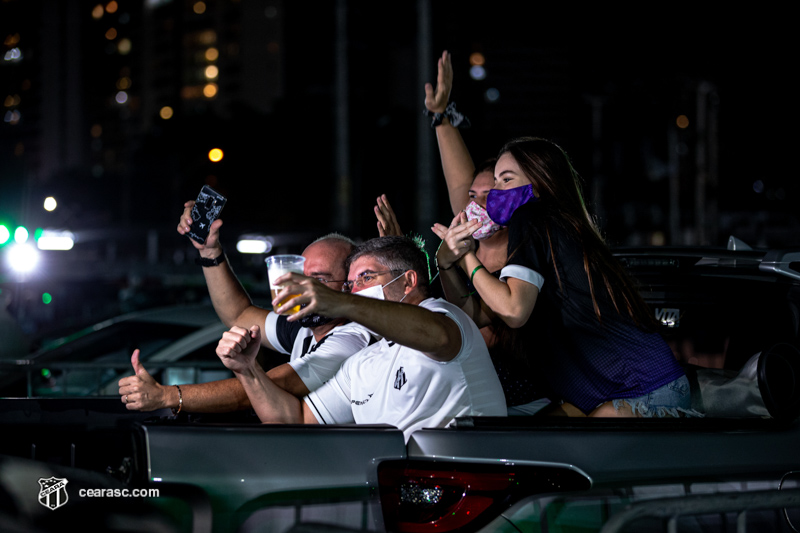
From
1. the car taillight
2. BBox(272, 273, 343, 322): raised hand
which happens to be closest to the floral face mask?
BBox(272, 273, 343, 322): raised hand

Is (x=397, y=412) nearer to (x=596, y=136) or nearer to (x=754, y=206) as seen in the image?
(x=596, y=136)

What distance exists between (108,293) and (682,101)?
36.4m

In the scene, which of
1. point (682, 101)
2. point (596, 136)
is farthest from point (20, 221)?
point (596, 136)

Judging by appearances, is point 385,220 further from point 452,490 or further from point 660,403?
point 452,490

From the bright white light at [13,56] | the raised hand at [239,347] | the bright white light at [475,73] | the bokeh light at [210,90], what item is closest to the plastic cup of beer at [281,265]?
the raised hand at [239,347]

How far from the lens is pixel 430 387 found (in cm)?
257

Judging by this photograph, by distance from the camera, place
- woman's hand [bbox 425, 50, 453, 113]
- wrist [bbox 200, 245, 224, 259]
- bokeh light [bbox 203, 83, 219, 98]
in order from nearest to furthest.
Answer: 1. wrist [bbox 200, 245, 224, 259]
2. woman's hand [bbox 425, 50, 453, 113]
3. bokeh light [bbox 203, 83, 219, 98]

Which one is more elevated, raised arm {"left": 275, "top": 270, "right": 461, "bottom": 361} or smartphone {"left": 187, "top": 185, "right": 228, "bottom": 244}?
smartphone {"left": 187, "top": 185, "right": 228, "bottom": 244}

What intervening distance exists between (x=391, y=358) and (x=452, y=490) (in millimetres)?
750

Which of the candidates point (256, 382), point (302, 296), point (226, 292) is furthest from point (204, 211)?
point (302, 296)

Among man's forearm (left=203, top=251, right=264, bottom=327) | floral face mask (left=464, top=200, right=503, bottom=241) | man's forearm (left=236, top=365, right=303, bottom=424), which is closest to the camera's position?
man's forearm (left=236, top=365, right=303, bottom=424)

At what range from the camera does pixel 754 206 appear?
2495 inches

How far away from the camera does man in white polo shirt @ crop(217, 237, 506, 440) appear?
2.32m

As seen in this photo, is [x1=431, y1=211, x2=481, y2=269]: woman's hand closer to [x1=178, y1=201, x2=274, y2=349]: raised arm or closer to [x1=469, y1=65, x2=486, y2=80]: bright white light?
[x1=178, y1=201, x2=274, y2=349]: raised arm
